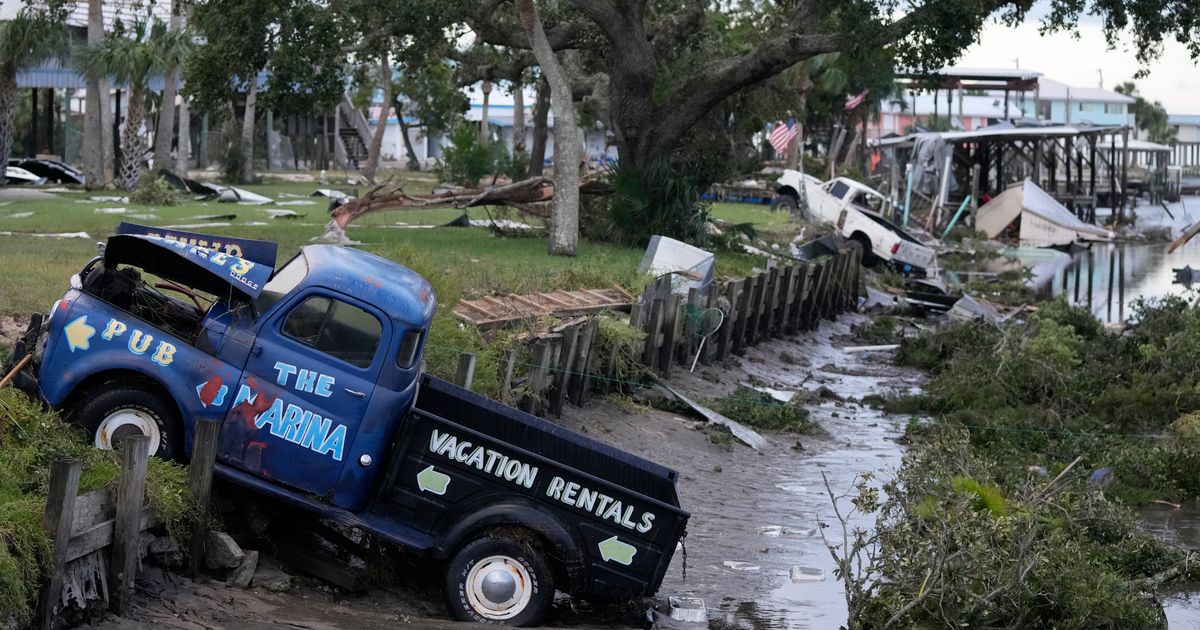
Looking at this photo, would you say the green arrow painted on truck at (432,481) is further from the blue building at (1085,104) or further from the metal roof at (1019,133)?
the blue building at (1085,104)

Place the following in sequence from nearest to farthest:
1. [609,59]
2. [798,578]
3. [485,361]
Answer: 1. [798,578]
2. [485,361]
3. [609,59]

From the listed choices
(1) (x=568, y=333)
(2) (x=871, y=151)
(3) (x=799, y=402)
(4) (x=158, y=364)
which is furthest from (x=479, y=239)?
(2) (x=871, y=151)

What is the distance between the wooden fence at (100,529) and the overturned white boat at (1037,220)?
4546 centimetres

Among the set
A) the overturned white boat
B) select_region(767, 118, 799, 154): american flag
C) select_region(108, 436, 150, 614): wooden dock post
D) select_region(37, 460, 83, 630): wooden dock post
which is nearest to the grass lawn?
select_region(108, 436, 150, 614): wooden dock post

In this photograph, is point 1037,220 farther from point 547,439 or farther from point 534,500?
point 534,500

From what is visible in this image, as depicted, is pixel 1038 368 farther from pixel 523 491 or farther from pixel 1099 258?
pixel 1099 258

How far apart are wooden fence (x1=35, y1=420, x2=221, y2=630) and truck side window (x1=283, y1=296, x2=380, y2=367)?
874mm

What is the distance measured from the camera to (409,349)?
898 centimetres

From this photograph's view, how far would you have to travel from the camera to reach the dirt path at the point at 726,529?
8406 mm

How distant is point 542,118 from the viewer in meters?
44.4

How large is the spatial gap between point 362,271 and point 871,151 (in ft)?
234

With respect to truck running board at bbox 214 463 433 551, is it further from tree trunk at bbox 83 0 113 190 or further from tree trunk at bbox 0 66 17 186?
tree trunk at bbox 83 0 113 190

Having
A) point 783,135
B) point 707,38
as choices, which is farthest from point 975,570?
point 783,135

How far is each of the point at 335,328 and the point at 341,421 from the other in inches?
23.3
